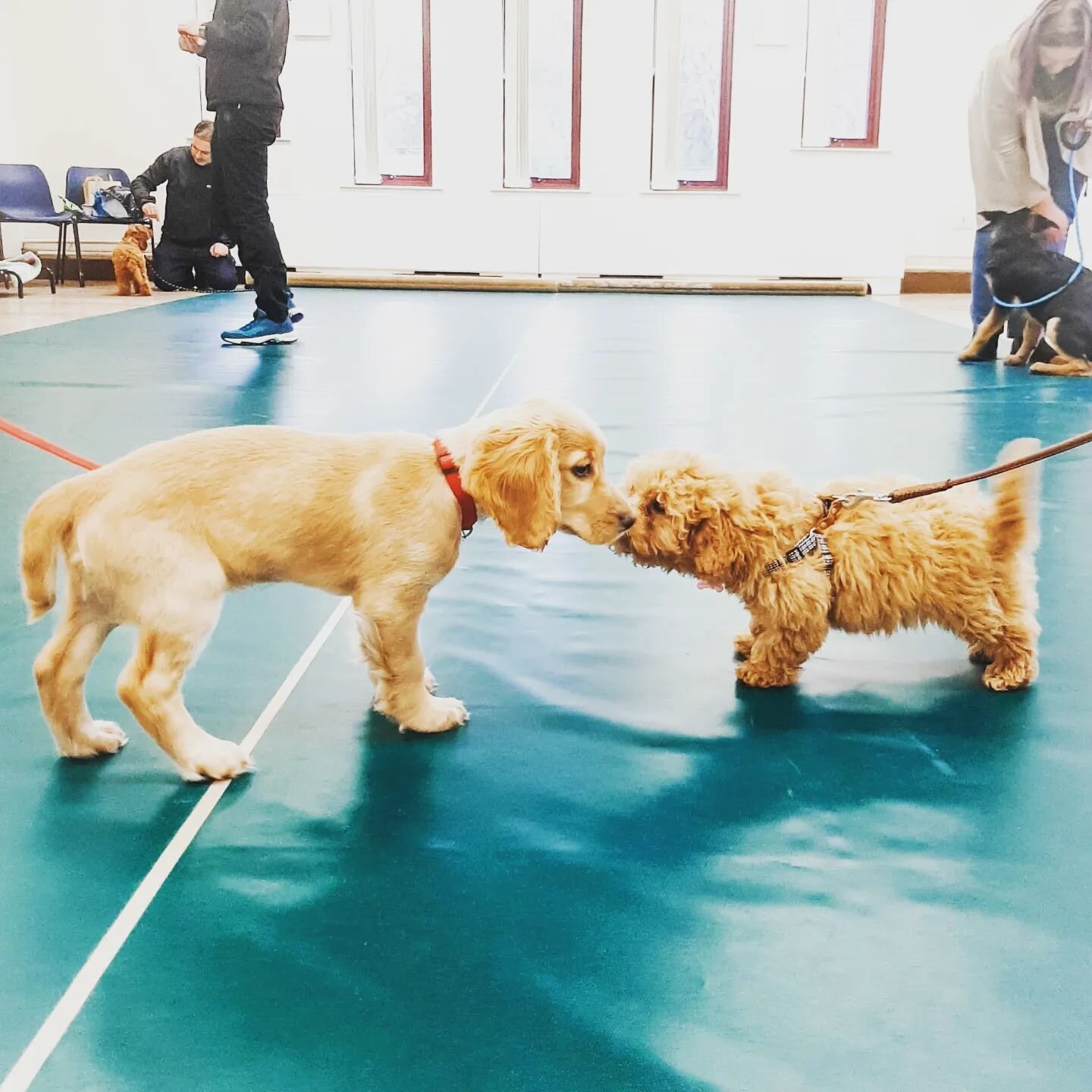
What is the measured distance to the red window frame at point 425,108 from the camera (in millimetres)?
11281

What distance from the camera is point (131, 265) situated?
9.41 m

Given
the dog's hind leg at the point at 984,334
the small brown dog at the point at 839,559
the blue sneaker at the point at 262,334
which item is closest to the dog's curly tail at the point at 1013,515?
the small brown dog at the point at 839,559

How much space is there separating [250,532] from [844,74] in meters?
11.7

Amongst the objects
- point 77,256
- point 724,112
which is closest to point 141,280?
point 77,256

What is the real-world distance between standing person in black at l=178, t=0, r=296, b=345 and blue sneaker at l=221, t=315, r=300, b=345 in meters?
0.43

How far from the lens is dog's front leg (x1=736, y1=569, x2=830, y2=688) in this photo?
1.79 metres

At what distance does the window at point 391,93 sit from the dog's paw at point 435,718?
11.0 metres

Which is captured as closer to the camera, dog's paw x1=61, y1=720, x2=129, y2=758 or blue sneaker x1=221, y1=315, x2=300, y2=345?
dog's paw x1=61, y1=720, x2=129, y2=758

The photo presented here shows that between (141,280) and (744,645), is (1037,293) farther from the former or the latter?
(141,280)

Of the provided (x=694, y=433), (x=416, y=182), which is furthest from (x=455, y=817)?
(x=416, y=182)

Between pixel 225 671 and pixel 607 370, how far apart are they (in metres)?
3.87

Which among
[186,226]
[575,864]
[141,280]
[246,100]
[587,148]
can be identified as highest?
[587,148]

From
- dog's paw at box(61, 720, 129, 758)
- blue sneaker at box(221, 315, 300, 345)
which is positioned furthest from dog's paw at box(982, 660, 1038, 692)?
blue sneaker at box(221, 315, 300, 345)

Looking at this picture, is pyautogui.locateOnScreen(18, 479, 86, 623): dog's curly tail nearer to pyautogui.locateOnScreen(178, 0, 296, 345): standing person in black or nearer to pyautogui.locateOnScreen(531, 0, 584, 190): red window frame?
pyautogui.locateOnScreen(178, 0, 296, 345): standing person in black
